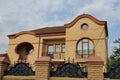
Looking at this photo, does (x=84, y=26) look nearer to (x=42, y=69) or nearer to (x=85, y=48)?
(x=85, y=48)

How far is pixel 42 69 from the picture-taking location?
9.15m

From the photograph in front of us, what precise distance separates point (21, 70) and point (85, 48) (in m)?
16.5

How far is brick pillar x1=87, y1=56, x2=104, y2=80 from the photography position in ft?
28.0

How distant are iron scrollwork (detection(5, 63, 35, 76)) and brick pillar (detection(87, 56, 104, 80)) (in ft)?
8.33

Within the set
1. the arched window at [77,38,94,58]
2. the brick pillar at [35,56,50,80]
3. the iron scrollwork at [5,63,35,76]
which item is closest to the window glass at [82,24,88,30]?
the arched window at [77,38,94,58]

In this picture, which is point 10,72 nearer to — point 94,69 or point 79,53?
point 94,69

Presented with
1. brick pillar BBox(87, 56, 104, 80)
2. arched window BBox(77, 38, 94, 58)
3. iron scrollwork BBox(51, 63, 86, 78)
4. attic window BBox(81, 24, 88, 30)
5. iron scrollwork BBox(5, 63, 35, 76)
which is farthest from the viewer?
attic window BBox(81, 24, 88, 30)

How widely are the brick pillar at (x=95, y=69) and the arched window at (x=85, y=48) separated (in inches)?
653

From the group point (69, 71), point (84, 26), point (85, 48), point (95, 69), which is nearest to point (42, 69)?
point (69, 71)

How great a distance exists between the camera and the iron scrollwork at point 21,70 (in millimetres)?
9617

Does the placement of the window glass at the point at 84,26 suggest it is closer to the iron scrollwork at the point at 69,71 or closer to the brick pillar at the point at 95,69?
the iron scrollwork at the point at 69,71

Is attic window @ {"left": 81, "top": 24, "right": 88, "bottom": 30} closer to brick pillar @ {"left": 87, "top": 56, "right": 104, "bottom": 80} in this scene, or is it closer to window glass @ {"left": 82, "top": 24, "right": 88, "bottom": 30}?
window glass @ {"left": 82, "top": 24, "right": 88, "bottom": 30}

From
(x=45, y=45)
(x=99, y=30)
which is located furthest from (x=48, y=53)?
(x=99, y=30)

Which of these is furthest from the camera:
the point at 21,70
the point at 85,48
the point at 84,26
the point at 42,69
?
the point at 84,26
